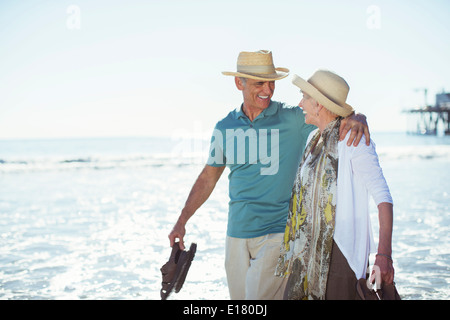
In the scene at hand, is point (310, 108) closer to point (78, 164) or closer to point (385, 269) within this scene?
point (385, 269)

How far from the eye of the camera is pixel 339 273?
7.25 ft

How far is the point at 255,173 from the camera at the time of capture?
3.03 m

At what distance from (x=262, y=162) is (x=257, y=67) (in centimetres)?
70

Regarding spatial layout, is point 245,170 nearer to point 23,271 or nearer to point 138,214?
point 23,271

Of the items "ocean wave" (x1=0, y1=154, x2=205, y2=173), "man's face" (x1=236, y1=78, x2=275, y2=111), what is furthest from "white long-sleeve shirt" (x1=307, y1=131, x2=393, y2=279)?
"ocean wave" (x1=0, y1=154, x2=205, y2=173)

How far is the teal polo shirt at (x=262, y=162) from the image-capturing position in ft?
9.80

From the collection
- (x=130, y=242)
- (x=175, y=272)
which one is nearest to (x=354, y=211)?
(x=175, y=272)

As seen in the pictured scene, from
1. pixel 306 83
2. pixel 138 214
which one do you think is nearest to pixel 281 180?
pixel 306 83

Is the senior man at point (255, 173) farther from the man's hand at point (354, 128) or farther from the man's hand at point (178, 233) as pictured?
the man's hand at point (354, 128)

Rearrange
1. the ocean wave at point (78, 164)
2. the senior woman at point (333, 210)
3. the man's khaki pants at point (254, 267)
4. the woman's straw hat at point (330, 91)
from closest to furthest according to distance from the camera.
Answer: the senior woman at point (333, 210)
the woman's straw hat at point (330, 91)
the man's khaki pants at point (254, 267)
the ocean wave at point (78, 164)

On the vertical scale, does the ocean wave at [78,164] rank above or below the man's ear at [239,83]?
below

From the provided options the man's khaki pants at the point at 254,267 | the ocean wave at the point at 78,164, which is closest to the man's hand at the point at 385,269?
the man's khaki pants at the point at 254,267

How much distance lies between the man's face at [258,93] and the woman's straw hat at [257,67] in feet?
0.19

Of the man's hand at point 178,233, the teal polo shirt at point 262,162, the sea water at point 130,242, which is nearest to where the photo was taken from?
the teal polo shirt at point 262,162
